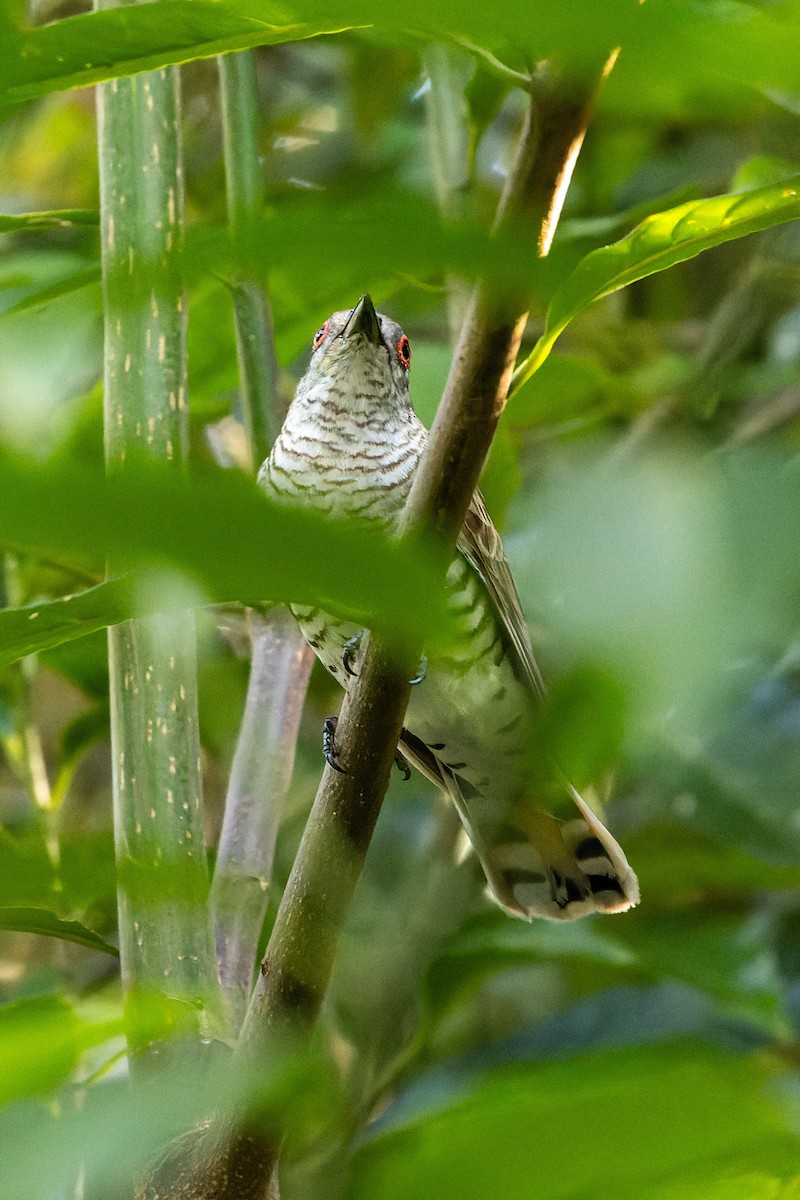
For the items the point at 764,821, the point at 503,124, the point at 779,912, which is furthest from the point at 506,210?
the point at 503,124

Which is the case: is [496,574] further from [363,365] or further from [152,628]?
[152,628]

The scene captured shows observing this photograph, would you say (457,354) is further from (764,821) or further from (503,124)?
(503,124)

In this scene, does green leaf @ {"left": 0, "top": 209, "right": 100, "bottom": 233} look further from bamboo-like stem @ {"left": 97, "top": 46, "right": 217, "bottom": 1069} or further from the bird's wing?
the bird's wing

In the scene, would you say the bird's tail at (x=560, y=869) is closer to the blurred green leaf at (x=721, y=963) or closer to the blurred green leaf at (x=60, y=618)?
the blurred green leaf at (x=721, y=963)

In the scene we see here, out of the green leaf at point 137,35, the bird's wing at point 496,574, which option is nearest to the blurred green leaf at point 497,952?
the bird's wing at point 496,574

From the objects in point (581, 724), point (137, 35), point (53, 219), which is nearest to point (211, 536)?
point (581, 724)

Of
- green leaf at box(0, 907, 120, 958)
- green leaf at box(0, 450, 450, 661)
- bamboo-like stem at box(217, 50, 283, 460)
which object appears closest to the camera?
green leaf at box(0, 450, 450, 661)

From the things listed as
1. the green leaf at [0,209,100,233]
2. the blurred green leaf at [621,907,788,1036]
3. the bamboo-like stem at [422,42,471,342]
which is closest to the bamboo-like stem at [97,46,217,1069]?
the green leaf at [0,209,100,233]
